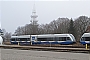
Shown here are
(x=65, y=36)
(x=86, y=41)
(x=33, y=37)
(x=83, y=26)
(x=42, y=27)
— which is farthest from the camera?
(x=42, y=27)

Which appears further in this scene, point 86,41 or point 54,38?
point 54,38

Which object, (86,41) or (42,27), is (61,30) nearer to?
(42,27)

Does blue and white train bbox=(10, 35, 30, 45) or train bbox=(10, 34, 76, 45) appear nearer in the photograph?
train bbox=(10, 34, 76, 45)

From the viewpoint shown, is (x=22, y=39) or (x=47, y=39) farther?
(x=22, y=39)

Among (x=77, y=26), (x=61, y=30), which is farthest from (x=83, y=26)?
(x=61, y=30)

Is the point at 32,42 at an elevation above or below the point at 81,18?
below

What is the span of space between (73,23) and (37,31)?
52.2ft

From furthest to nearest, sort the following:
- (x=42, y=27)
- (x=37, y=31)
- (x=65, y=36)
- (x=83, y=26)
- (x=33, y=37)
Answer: (x=42, y=27)
(x=37, y=31)
(x=83, y=26)
(x=33, y=37)
(x=65, y=36)

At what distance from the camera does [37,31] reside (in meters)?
78.4

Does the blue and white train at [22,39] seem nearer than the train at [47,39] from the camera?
No

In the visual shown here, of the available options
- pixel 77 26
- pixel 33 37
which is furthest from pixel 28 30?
pixel 33 37

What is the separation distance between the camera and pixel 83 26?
68.4 meters

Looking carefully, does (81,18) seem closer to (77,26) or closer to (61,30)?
(77,26)

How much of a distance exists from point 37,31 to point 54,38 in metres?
31.4
